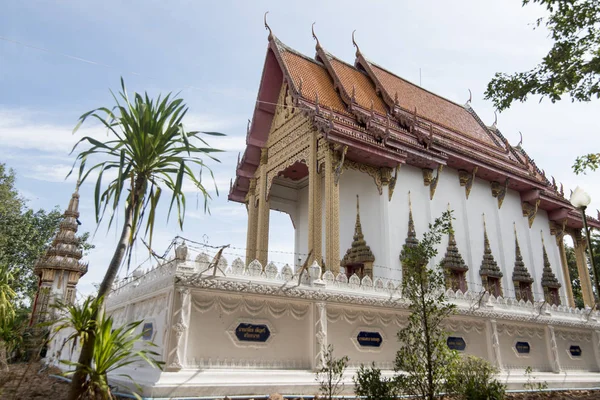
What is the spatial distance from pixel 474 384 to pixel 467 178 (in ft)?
32.4

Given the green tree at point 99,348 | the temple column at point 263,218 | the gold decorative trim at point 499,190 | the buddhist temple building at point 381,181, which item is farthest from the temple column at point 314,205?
the gold decorative trim at point 499,190

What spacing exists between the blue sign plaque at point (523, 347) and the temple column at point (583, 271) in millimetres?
8286

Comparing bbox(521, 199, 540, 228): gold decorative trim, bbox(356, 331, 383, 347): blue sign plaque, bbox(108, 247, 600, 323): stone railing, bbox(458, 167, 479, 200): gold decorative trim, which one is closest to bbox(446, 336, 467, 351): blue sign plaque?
bbox(108, 247, 600, 323): stone railing

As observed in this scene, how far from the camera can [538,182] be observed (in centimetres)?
1766

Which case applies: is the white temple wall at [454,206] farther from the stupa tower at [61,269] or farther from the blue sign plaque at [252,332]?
the stupa tower at [61,269]

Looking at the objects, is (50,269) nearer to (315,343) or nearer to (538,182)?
(315,343)

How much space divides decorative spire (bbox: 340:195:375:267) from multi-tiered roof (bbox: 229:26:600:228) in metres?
2.10

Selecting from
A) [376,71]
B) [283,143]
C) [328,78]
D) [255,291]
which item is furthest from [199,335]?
[376,71]

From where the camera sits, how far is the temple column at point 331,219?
11510 millimetres

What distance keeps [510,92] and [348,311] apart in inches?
207

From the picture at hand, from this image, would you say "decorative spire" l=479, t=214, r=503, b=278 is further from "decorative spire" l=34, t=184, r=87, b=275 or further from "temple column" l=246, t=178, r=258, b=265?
"decorative spire" l=34, t=184, r=87, b=275

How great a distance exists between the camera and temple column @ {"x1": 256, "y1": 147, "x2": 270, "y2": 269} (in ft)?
48.2

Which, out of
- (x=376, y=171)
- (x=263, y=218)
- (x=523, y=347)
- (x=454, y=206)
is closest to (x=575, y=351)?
(x=523, y=347)

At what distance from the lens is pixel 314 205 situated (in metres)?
12.6
